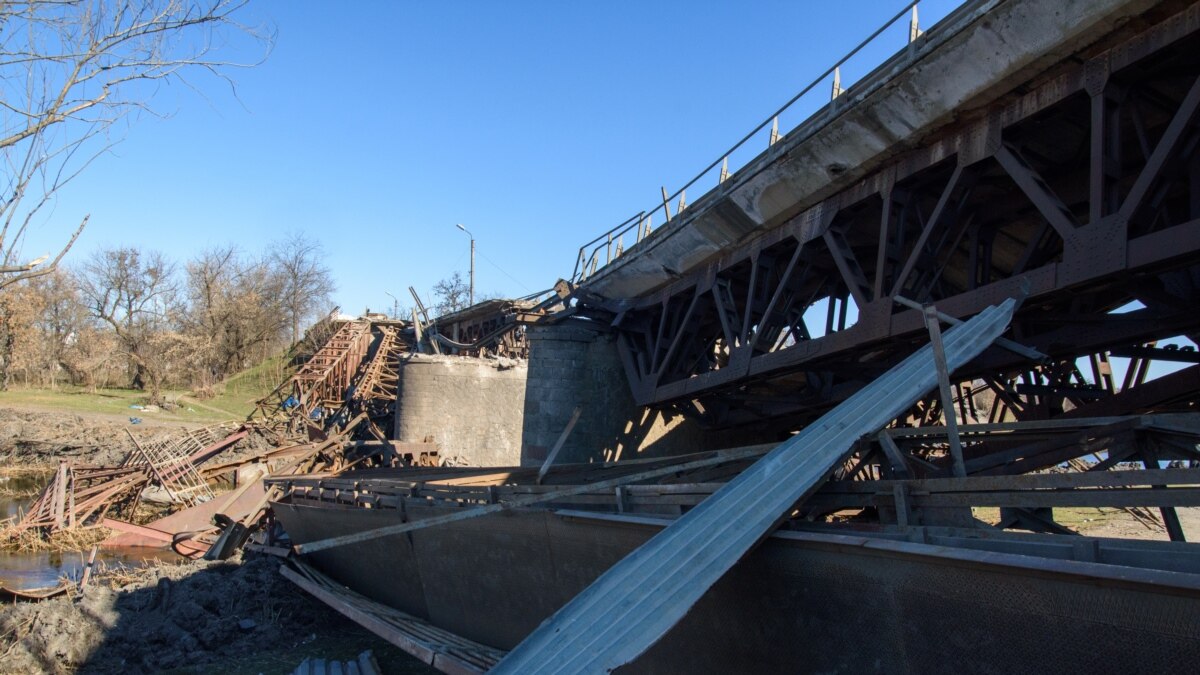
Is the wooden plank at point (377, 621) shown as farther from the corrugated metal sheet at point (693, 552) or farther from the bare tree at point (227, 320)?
the bare tree at point (227, 320)

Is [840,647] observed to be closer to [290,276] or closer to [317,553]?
[317,553]

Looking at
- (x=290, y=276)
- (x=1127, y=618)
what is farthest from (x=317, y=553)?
(x=290, y=276)

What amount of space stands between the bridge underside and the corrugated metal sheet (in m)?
1.86

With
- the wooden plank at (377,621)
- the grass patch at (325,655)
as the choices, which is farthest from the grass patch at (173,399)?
the grass patch at (325,655)

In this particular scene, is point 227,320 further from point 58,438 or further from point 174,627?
point 174,627

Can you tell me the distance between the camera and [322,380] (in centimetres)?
3747

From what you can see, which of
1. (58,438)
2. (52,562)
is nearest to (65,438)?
(58,438)

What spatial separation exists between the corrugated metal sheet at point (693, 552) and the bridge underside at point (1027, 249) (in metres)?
1.86

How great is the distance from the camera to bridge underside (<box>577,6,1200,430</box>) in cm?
704

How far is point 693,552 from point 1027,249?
5665 millimetres

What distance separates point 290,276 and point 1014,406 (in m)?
66.4

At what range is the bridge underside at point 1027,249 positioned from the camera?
7.04 metres

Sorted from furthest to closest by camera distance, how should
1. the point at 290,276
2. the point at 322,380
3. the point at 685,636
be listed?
the point at 290,276, the point at 322,380, the point at 685,636

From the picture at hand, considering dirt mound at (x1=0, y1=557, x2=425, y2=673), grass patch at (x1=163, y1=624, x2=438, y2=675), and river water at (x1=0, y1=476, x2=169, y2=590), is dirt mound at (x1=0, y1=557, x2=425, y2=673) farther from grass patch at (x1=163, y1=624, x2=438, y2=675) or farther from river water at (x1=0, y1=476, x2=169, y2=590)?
river water at (x1=0, y1=476, x2=169, y2=590)
